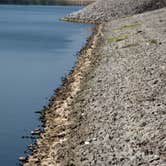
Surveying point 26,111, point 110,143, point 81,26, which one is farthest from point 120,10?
point 110,143

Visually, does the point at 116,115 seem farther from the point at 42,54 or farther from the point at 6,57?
the point at 42,54

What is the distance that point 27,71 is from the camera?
44406 mm

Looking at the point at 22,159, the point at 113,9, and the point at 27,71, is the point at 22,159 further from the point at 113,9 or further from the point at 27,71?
the point at 113,9

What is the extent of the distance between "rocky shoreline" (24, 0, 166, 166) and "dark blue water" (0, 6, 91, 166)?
1.09 m

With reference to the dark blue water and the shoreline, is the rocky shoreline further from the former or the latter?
the dark blue water

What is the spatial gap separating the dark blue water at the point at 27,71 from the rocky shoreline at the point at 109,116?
109 cm

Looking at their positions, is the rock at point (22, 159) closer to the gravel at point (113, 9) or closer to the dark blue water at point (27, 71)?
the dark blue water at point (27, 71)

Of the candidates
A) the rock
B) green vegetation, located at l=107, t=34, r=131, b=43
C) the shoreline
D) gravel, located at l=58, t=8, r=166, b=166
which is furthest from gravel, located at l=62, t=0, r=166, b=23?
the rock

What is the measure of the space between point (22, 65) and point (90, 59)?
6021mm

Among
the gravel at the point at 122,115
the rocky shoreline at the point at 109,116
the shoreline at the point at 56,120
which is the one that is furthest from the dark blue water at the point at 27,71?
the gravel at the point at 122,115

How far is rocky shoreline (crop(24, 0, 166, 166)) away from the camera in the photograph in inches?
747

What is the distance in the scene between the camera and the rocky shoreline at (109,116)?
1898cm

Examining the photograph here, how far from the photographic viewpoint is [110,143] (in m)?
20.0

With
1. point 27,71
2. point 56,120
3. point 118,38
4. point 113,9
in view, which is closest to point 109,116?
point 56,120
